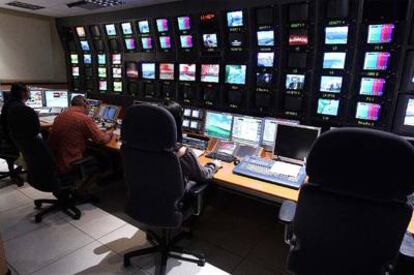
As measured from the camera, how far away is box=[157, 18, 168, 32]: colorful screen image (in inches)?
136

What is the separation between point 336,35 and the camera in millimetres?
2344

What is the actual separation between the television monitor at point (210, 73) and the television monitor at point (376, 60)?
1.45 m

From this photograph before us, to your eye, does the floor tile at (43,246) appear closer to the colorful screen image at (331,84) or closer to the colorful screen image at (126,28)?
the colorful screen image at (331,84)

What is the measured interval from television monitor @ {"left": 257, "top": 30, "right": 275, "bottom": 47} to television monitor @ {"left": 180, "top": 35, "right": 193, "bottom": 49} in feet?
2.89

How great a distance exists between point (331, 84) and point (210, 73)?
1.31m

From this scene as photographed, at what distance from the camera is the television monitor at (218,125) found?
2656 millimetres

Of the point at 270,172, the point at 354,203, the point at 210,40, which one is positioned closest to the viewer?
the point at 354,203

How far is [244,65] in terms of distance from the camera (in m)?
2.93

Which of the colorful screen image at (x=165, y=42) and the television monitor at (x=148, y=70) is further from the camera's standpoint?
the television monitor at (x=148, y=70)

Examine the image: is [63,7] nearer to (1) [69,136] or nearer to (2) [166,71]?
(2) [166,71]

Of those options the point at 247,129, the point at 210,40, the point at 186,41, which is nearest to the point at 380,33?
the point at 247,129

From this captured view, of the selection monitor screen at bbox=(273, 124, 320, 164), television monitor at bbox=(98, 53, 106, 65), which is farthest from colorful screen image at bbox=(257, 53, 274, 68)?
television monitor at bbox=(98, 53, 106, 65)

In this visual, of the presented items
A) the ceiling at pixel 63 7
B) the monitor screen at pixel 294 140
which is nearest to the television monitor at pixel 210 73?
the ceiling at pixel 63 7

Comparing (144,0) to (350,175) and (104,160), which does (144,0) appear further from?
(350,175)
